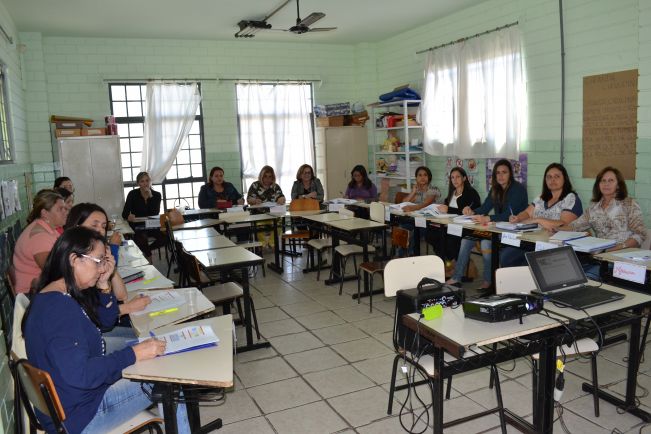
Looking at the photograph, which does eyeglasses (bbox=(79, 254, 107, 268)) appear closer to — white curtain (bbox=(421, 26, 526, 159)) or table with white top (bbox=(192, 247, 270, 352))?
table with white top (bbox=(192, 247, 270, 352))

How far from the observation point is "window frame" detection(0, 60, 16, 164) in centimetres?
510

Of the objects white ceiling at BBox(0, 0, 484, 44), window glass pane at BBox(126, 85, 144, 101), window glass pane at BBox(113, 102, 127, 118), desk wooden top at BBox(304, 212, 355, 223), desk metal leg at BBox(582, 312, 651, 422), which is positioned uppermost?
white ceiling at BBox(0, 0, 484, 44)

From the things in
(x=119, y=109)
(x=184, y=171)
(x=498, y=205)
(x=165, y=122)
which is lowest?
(x=498, y=205)

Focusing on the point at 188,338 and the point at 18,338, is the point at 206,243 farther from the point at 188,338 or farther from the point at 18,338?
the point at 18,338

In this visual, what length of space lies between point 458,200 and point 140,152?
5.00m

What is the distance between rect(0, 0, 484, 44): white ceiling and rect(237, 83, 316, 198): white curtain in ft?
3.05

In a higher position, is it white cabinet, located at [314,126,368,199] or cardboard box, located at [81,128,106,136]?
cardboard box, located at [81,128,106,136]

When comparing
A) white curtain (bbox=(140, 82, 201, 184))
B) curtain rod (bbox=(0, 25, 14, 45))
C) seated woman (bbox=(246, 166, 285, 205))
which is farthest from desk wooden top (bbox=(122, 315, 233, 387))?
white curtain (bbox=(140, 82, 201, 184))

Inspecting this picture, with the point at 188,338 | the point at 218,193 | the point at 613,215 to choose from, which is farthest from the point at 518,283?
the point at 218,193

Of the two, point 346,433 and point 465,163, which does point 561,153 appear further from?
point 346,433

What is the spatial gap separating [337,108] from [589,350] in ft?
21.3

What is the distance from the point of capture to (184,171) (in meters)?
8.59

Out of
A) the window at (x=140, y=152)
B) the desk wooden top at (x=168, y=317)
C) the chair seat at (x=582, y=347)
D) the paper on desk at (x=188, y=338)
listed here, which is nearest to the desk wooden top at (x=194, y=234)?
the desk wooden top at (x=168, y=317)

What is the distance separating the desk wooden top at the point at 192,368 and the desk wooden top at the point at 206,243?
2560mm
